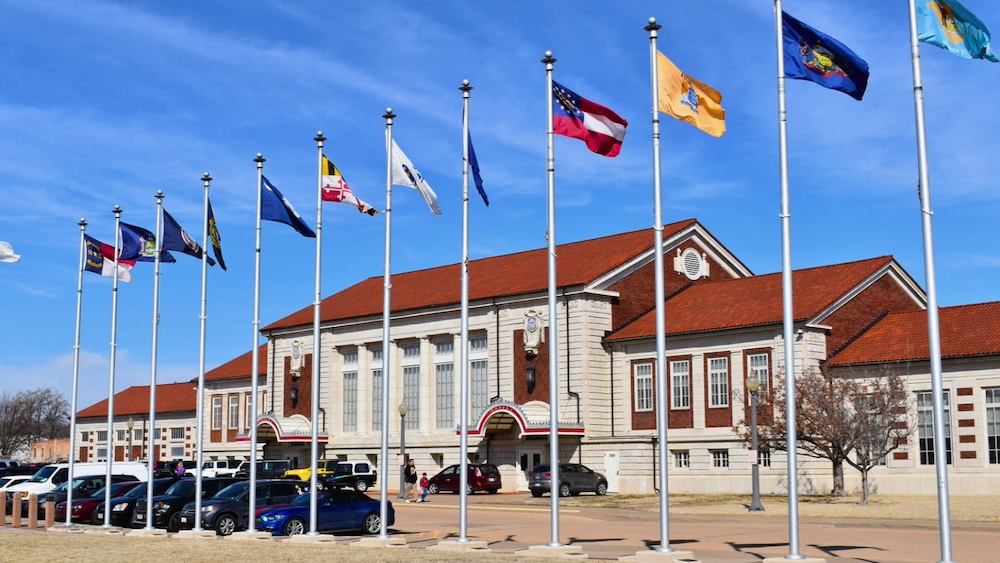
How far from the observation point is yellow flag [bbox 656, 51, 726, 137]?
75.6 feet

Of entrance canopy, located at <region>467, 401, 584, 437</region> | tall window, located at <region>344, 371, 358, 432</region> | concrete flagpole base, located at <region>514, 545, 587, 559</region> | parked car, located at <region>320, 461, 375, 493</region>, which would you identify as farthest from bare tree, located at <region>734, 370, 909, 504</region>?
tall window, located at <region>344, 371, 358, 432</region>

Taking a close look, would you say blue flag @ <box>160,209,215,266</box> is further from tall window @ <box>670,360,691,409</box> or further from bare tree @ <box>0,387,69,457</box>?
bare tree @ <box>0,387,69,457</box>

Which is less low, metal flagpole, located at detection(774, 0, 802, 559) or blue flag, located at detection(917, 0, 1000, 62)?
blue flag, located at detection(917, 0, 1000, 62)

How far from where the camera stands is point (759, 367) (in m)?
54.7

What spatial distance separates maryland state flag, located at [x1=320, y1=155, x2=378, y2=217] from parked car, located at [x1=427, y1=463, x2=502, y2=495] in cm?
3007

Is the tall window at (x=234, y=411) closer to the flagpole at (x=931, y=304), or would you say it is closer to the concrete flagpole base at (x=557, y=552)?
the concrete flagpole base at (x=557, y=552)

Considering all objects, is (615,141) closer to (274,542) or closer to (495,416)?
(274,542)

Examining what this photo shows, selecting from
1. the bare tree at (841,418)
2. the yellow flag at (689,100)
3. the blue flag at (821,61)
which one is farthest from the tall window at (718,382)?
the blue flag at (821,61)

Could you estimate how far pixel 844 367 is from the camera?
53156mm

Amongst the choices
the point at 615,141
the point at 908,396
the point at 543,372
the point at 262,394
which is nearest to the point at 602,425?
the point at 543,372

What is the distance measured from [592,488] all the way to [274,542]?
29.7m

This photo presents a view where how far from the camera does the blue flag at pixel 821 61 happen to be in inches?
840

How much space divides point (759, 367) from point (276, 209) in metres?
29.4

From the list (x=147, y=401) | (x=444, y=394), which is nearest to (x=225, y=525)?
(x=444, y=394)
